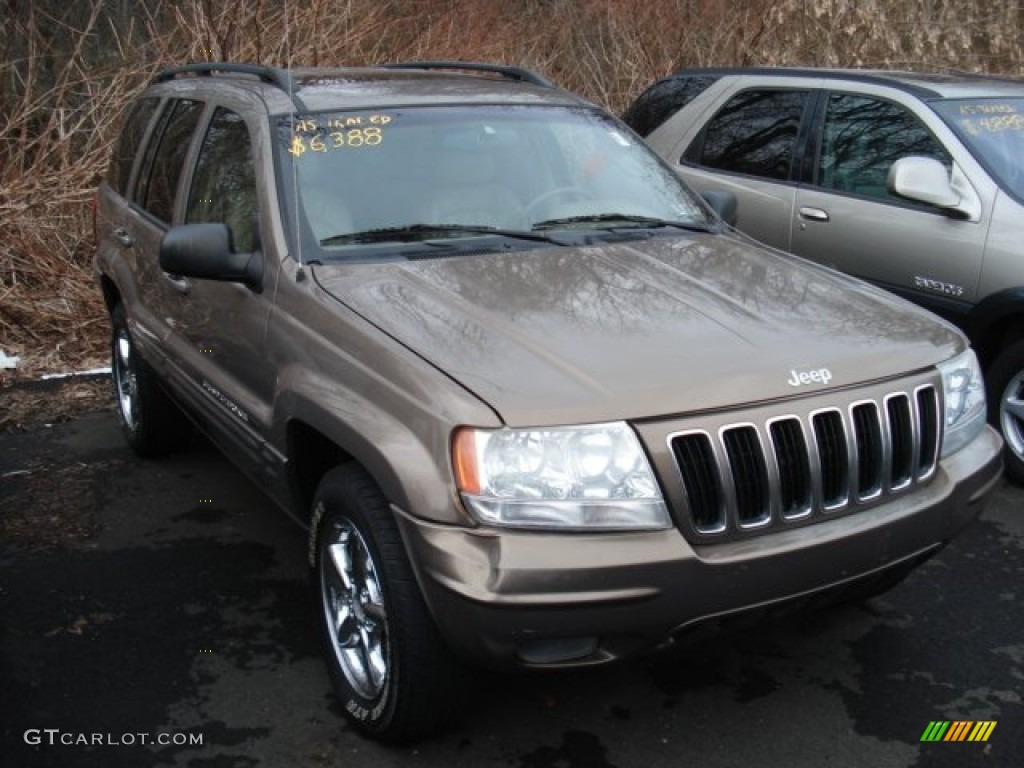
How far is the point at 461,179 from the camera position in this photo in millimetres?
4051

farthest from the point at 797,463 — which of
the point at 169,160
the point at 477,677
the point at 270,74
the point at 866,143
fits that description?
the point at 866,143

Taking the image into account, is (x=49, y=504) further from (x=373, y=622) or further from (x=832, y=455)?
(x=832, y=455)

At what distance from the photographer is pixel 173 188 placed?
4.75 meters

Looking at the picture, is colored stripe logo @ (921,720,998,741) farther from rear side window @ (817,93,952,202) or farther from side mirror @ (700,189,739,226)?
rear side window @ (817,93,952,202)

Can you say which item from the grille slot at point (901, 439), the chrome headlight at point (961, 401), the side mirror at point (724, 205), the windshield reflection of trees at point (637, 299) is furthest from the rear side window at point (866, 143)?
the grille slot at point (901, 439)

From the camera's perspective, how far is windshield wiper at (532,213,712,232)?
4.05 m

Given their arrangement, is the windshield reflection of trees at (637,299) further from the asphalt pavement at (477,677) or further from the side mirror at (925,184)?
the side mirror at (925,184)

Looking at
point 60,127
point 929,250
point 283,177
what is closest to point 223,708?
point 283,177

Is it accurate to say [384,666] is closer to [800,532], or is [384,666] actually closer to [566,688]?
[566,688]

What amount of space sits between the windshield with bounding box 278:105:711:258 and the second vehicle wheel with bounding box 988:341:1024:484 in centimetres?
177

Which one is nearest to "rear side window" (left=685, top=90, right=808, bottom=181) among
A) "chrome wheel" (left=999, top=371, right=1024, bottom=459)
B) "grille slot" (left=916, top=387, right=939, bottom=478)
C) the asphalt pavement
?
"chrome wheel" (left=999, top=371, right=1024, bottom=459)

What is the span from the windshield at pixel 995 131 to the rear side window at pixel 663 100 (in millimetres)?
1723

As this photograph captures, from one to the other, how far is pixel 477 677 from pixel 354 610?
444 mm

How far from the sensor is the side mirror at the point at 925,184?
5273 mm
